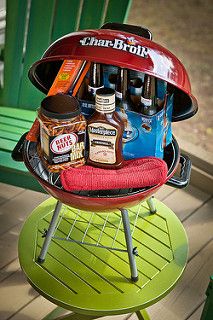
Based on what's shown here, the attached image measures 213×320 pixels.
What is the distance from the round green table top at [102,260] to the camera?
154 cm

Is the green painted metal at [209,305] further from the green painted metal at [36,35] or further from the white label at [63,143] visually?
the green painted metal at [36,35]

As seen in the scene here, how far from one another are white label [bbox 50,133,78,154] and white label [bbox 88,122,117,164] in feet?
0.17

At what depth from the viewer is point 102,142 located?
1.38 metres

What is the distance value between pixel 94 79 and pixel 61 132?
0.65 ft

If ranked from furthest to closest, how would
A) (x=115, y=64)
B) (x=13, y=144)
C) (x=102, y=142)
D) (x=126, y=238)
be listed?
1. (x=13, y=144)
2. (x=126, y=238)
3. (x=102, y=142)
4. (x=115, y=64)

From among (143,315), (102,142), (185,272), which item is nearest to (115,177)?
(102,142)

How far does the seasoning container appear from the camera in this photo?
133 centimetres

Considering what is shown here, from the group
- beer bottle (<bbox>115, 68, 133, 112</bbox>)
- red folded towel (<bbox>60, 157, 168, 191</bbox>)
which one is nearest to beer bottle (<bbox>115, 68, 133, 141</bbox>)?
beer bottle (<bbox>115, 68, 133, 112</bbox>)

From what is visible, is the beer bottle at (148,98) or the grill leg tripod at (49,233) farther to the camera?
the grill leg tripod at (49,233)

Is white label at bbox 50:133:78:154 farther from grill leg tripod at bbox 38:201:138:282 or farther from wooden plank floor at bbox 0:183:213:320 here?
wooden plank floor at bbox 0:183:213:320

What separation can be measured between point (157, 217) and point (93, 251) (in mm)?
280

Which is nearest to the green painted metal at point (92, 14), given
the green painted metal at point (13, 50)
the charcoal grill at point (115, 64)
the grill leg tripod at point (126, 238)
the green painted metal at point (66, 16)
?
the green painted metal at point (66, 16)

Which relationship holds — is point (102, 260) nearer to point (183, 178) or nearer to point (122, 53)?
point (183, 178)

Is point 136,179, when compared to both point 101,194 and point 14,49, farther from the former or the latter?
point 14,49
